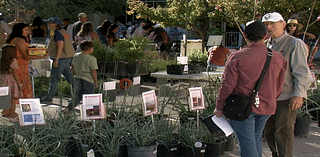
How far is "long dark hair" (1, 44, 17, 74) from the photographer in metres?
6.11

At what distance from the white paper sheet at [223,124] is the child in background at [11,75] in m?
3.64

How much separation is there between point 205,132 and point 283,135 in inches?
33.5

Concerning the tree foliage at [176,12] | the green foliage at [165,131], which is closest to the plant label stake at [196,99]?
the green foliage at [165,131]

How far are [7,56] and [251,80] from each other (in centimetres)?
401

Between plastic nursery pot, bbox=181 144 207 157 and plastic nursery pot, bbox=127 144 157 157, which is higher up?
plastic nursery pot, bbox=127 144 157 157

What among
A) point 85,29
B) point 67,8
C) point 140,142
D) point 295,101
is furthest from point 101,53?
point 67,8

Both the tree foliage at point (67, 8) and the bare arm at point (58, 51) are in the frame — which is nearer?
the bare arm at point (58, 51)

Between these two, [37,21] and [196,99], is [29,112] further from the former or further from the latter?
[37,21]

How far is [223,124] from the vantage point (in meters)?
3.67

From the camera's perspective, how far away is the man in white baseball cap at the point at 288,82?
4043 mm

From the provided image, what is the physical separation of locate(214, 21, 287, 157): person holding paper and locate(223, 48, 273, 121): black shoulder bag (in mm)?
35

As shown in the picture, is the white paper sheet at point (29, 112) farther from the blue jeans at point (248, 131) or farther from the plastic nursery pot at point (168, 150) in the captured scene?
the blue jeans at point (248, 131)

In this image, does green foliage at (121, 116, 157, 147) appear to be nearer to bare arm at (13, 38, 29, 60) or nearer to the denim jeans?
the denim jeans

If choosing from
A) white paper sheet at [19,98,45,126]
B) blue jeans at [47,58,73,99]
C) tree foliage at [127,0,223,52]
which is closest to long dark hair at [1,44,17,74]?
blue jeans at [47,58,73,99]
